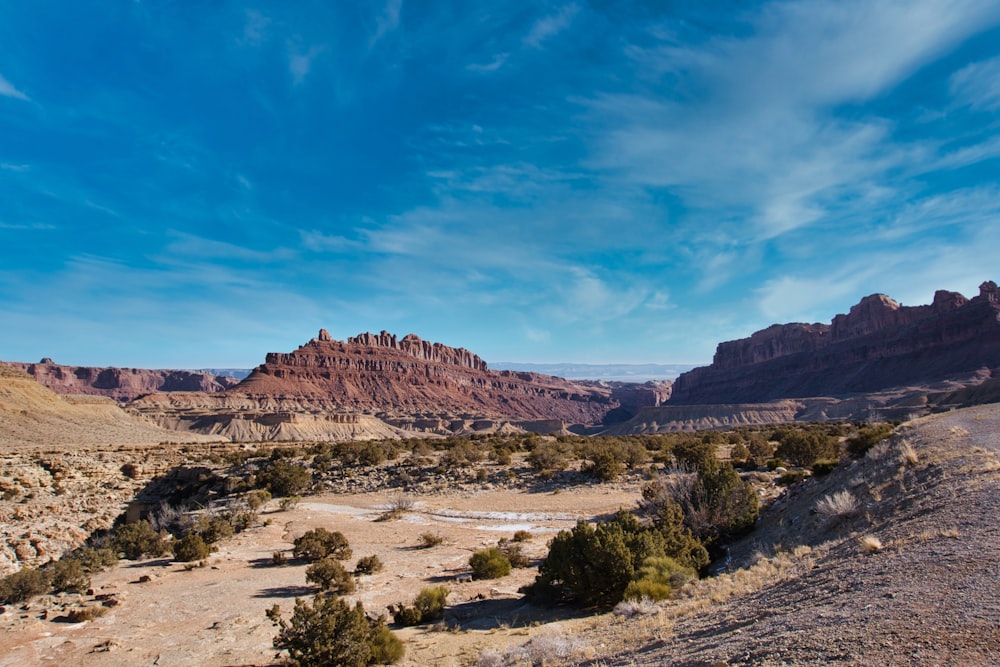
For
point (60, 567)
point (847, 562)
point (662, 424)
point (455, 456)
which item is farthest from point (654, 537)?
point (662, 424)

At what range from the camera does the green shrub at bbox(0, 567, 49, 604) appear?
40.9 ft

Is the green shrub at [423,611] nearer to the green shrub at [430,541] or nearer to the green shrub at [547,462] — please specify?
the green shrub at [430,541]

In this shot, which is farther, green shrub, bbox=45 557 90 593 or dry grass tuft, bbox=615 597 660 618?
green shrub, bbox=45 557 90 593

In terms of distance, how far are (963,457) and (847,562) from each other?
7368 mm

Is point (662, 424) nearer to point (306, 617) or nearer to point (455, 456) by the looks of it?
point (455, 456)

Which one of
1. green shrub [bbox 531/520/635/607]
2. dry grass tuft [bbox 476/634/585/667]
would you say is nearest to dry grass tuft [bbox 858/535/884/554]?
green shrub [bbox 531/520/635/607]

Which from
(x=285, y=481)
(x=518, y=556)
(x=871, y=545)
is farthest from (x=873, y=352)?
(x=871, y=545)

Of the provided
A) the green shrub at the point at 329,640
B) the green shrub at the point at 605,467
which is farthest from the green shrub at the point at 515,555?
the green shrub at the point at 605,467

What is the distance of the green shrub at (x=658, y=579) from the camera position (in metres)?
10.2

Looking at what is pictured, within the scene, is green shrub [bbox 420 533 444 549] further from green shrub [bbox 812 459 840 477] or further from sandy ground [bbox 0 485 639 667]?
green shrub [bbox 812 459 840 477]

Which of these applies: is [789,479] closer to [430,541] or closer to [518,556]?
[518,556]

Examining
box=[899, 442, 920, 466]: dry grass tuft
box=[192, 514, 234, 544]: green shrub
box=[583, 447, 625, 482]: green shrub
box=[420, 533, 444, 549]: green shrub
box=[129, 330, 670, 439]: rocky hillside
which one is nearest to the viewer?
box=[899, 442, 920, 466]: dry grass tuft

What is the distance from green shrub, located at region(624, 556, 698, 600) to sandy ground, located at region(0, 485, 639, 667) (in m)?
1.86

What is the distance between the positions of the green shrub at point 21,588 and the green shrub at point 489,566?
34.1 feet
